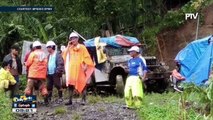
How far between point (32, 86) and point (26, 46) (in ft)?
23.5

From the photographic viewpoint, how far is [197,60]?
1583cm

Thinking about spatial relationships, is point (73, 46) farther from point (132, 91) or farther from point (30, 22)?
point (30, 22)

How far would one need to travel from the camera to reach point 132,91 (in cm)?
1091

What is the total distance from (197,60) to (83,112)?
20.8ft

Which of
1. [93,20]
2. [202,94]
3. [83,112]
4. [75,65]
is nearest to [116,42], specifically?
[75,65]

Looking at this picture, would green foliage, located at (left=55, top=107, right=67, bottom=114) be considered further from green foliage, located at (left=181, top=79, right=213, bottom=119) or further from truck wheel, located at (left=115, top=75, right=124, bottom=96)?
green foliage, located at (left=181, top=79, right=213, bottom=119)

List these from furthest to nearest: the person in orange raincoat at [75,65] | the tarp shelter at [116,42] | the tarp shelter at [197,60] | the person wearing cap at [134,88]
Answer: the tarp shelter at [116,42] < the tarp shelter at [197,60] < the person in orange raincoat at [75,65] < the person wearing cap at [134,88]

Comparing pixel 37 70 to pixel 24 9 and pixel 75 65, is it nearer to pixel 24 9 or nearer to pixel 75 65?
pixel 75 65

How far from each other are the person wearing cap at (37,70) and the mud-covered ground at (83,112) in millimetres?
495

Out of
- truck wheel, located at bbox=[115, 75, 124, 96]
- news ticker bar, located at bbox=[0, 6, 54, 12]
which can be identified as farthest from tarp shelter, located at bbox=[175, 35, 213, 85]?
news ticker bar, located at bbox=[0, 6, 54, 12]

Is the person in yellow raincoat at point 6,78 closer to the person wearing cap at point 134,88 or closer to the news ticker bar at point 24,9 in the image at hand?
the news ticker bar at point 24,9

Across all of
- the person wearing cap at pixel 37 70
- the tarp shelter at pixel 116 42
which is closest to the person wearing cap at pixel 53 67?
the person wearing cap at pixel 37 70

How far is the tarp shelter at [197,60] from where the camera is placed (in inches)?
595

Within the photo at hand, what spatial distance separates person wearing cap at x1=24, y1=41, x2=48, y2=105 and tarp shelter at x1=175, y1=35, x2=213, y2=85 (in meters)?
4.94
